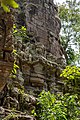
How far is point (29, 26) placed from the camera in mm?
13102

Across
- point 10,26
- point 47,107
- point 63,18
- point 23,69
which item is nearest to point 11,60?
point 10,26

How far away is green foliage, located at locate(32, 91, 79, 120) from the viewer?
6.83m

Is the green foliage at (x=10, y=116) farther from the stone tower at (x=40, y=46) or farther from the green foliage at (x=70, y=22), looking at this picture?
the green foliage at (x=70, y=22)

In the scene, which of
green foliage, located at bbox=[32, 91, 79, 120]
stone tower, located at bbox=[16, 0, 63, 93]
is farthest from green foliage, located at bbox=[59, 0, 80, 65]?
green foliage, located at bbox=[32, 91, 79, 120]

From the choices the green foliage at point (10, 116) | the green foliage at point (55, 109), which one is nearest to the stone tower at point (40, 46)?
the green foliage at point (55, 109)

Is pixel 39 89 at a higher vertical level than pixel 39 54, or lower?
lower

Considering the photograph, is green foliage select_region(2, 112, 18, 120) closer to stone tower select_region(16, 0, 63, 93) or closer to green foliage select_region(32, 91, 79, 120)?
green foliage select_region(32, 91, 79, 120)

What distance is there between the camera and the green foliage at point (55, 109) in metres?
6.83

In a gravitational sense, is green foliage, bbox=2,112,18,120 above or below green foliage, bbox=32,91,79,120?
below

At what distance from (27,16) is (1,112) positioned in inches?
327

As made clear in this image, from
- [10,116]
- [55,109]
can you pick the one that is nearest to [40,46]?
[55,109]

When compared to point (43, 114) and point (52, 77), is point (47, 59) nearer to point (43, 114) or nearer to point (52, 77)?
Result: point (52, 77)

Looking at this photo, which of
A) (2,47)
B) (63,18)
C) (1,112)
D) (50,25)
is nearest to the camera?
Result: (2,47)

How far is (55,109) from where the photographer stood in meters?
7.01
